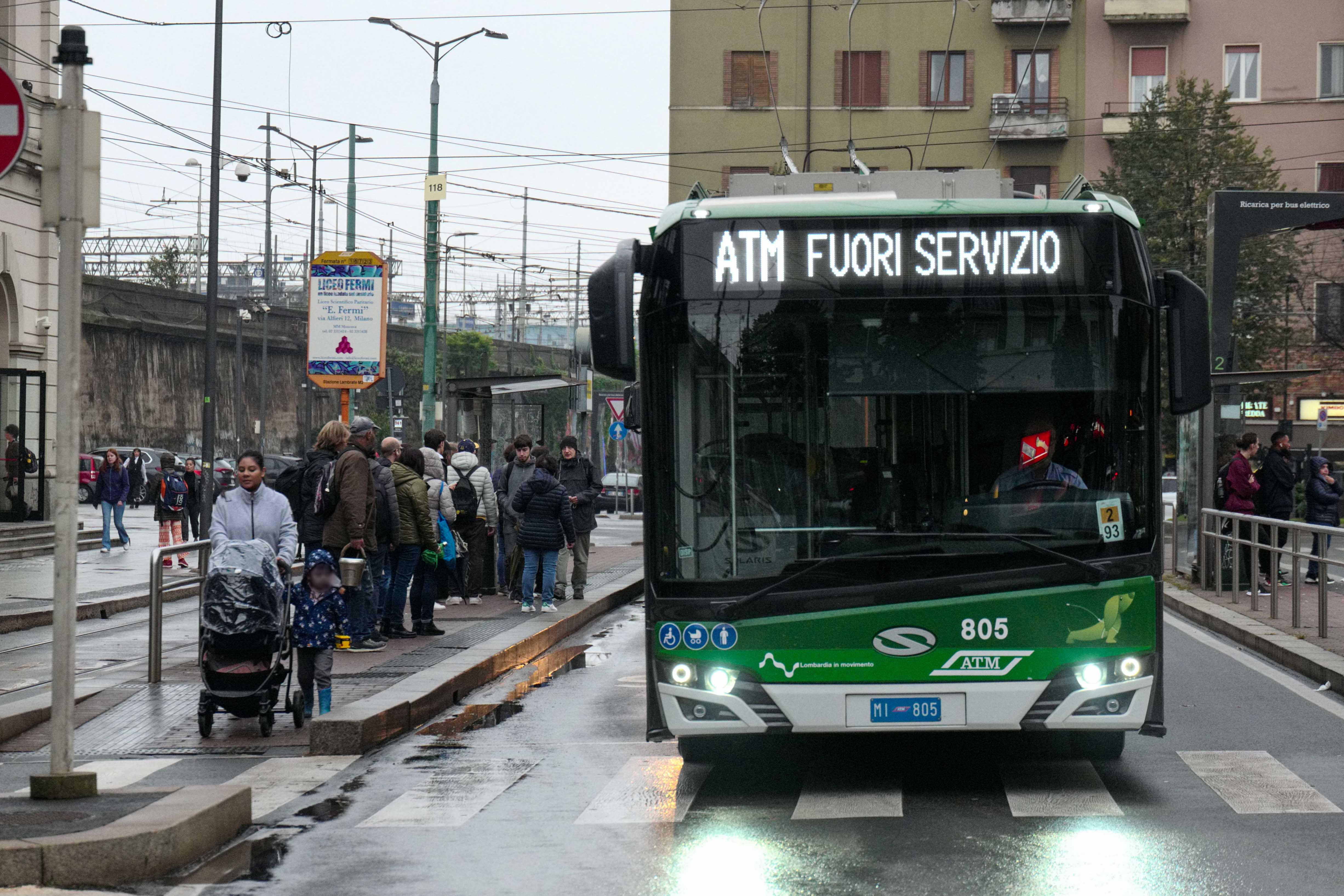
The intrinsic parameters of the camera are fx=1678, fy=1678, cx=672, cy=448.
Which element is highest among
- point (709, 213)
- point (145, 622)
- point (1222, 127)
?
point (1222, 127)

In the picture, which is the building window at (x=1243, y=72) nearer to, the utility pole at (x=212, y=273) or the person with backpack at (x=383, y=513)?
the utility pole at (x=212, y=273)

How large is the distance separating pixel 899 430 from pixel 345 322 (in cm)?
936

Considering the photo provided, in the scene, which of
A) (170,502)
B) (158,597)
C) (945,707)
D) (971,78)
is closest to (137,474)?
(170,502)

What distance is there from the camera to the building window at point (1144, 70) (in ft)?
173

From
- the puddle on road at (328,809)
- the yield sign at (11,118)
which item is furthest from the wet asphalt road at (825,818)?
the yield sign at (11,118)

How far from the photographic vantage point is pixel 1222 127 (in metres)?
47.3

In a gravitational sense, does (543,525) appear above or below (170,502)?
above

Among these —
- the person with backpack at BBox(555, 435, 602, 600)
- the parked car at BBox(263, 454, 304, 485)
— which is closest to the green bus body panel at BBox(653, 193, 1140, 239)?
the person with backpack at BBox(555, 435, 602, 600)

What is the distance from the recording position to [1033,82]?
173ft

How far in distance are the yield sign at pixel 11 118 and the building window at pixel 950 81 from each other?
158ft

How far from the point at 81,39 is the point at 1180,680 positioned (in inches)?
329

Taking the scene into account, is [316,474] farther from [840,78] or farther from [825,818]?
[840,78]

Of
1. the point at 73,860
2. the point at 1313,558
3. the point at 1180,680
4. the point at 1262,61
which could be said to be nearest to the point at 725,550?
the point at 73,860

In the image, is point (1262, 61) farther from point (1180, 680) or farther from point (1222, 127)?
point (1180, 680)
